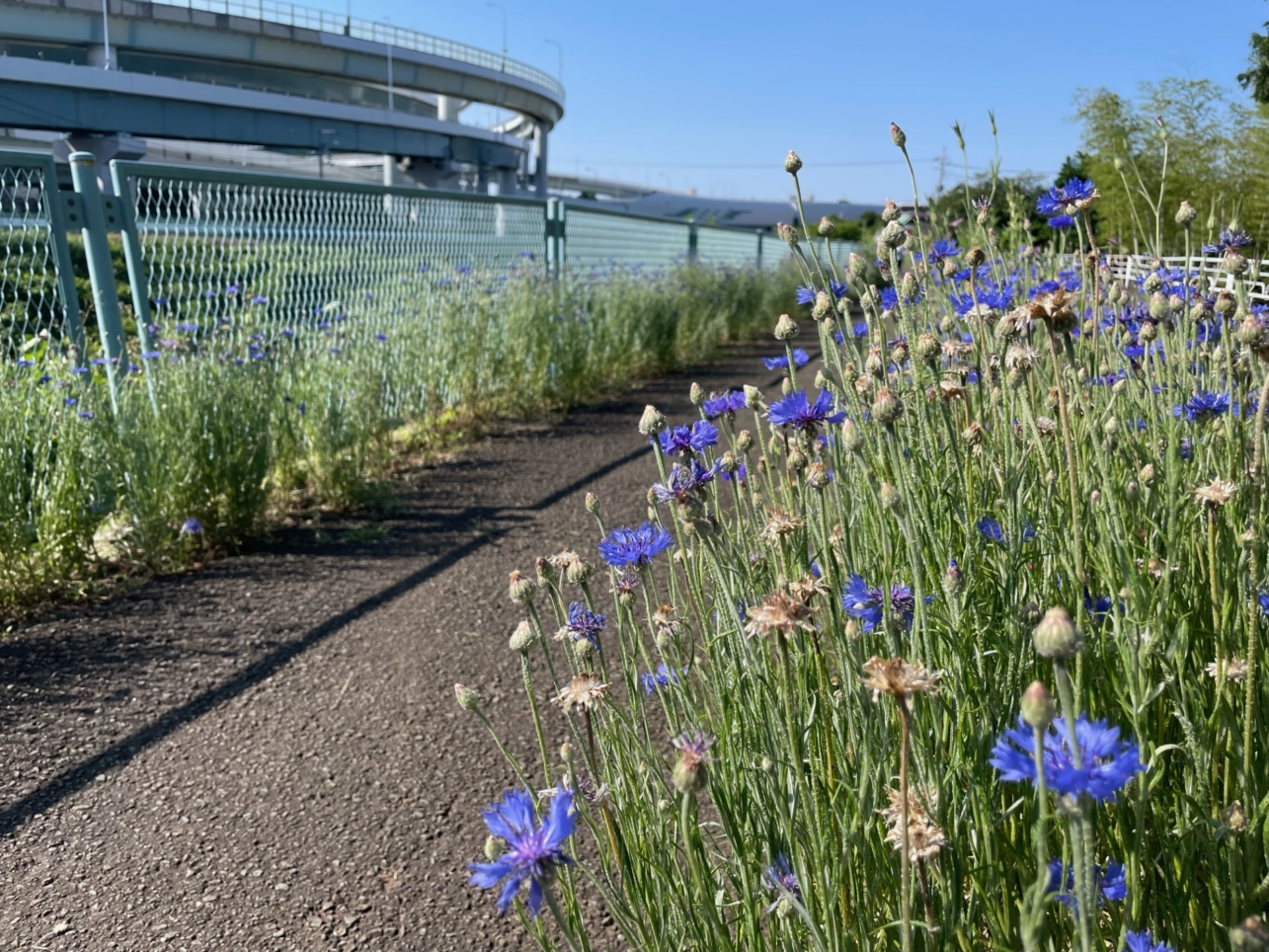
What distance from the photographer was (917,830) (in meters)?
1.01

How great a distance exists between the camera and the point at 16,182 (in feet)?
13.5

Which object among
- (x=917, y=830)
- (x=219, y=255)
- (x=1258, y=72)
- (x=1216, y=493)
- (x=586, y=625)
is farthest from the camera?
(x=1258, y=72)

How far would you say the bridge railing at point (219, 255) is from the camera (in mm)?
4250

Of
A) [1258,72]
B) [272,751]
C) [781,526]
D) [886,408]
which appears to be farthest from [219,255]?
[1258,72]

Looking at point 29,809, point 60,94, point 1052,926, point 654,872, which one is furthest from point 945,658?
point 60,94

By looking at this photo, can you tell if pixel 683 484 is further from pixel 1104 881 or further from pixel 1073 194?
pixel 1073 194

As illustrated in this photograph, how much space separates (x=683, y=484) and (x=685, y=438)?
20cm

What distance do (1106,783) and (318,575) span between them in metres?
3.40

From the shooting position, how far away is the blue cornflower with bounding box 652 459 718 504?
1.38m

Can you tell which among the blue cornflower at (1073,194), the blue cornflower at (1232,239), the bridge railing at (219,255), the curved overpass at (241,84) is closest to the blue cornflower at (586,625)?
the blue cornflower at (1073,194)

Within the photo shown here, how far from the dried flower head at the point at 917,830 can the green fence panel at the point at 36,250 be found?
3.94m

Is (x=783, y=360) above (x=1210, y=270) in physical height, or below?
below

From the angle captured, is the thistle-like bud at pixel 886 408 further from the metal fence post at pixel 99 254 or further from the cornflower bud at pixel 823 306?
the metal fence post at pixel 99 254

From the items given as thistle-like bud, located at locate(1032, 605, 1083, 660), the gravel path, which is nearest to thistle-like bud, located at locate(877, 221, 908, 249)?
thistle-like bud, located at locate(1032, 605, 1083, 660)
